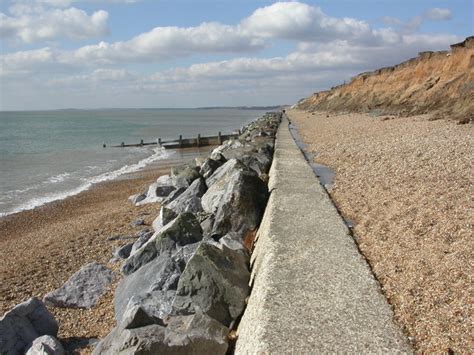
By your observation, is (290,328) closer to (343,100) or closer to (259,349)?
(259,349)

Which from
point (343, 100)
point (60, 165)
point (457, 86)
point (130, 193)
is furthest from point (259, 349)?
point (343, 100)

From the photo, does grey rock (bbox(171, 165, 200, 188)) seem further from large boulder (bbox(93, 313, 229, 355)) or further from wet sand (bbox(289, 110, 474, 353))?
large boulder (bbox(93, 313, 229, 355))

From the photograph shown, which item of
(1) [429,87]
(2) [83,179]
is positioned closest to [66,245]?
(2) [83,179]

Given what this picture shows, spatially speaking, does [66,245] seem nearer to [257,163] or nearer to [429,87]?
[257,163]

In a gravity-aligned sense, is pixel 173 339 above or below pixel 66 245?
above

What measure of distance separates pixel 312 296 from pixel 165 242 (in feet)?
9.35

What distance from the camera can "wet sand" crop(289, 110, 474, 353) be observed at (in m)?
3.97

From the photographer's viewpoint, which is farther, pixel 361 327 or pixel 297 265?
pixel 297 265

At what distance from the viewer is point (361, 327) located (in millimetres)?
3830

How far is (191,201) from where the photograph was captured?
9.37m

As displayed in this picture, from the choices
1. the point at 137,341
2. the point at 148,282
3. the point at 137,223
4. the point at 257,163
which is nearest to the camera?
the point at 137,341

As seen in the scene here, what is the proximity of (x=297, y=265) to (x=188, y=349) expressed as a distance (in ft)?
5.88

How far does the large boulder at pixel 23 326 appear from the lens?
16.1 ft

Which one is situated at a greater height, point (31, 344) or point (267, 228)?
point (267, 228)
